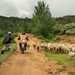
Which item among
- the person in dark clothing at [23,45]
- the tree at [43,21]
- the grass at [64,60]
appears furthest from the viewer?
the tree at [43,21]

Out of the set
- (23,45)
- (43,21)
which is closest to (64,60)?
(23,45)

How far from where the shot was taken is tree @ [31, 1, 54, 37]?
197 ft

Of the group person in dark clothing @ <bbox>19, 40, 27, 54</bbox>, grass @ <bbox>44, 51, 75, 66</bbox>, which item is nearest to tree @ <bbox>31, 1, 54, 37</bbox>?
person in dark clothing @ <bbox>19, 40, 27, 54</bbox>

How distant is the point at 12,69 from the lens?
1814 centimetres

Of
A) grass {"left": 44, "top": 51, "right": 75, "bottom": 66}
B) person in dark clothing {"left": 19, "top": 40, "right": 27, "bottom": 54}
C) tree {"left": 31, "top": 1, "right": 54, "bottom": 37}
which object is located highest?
tree {"left": 31, "top": 1, "right": 54, "bottom": 37}

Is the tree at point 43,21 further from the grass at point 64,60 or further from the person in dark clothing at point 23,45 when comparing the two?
the grass at point 64,60

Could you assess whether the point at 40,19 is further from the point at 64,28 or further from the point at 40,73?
the point at 40,73

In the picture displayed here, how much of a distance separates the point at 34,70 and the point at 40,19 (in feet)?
142

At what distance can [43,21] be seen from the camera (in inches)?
2349

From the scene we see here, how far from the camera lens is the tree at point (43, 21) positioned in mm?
59969

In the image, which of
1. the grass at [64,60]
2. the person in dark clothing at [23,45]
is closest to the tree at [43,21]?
the person in dark clothing at [23,45]

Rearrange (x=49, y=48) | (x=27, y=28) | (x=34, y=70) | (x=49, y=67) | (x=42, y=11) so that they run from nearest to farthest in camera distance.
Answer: (x=34, y=70) → (x=49, y=67) → (x=49, y=48) → (x=42, y=11) → (x=27, y=28)

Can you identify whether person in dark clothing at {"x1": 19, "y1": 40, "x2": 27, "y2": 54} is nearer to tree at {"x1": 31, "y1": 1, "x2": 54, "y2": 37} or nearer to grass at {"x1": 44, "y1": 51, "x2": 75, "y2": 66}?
grass at {"x1": 44, "y1": 51, "x2": 75, "y2": 66}

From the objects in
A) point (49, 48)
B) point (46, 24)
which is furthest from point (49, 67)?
point (46, 24)
